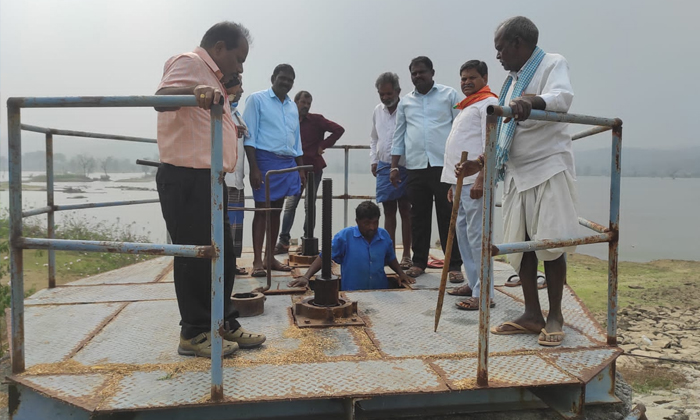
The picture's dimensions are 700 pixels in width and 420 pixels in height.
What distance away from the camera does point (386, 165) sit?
16.1 ft

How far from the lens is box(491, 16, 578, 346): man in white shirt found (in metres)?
2.50

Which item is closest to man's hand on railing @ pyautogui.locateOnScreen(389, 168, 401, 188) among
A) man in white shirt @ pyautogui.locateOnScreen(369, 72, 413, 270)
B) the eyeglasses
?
man in white shirt @ pyautogui.locateOnScreen(369, 72, 413, 270)

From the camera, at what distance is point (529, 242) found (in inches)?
83.0

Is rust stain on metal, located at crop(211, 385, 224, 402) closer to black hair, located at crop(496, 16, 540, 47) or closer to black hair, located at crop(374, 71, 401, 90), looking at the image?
black hair, located at crop(496, 16, 540, 47)

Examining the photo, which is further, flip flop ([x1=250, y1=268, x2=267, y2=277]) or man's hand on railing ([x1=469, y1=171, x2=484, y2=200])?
flip flop ([x1=250, y1=268, x2=267, y2=277])

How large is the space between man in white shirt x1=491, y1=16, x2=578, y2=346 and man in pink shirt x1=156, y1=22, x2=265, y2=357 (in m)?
1.37

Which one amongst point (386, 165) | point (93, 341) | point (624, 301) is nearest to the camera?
point (93, 341)

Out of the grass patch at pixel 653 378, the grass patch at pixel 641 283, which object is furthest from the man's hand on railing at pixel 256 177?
the grass patch at pixel 641 283

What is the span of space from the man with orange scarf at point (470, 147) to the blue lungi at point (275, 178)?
147 centimetres

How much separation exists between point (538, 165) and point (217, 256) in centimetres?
164

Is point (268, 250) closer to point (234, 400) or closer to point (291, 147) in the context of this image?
point (291, 147)

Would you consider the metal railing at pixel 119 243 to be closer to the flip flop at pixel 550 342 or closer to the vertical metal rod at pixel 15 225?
the vertical metal rod at pixel 15 225

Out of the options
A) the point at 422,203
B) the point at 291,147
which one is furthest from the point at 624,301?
the point at 291,147

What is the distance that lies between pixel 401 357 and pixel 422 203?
2095 millimetres
